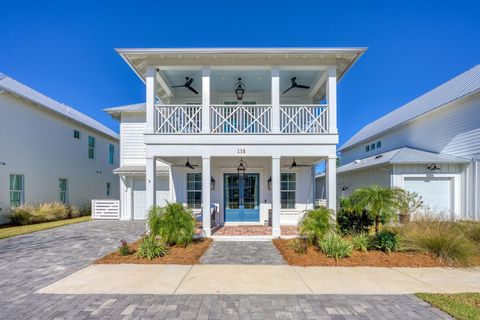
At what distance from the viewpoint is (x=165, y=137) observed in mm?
8969

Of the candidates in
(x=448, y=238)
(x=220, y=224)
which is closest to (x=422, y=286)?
(x=448, y=238)

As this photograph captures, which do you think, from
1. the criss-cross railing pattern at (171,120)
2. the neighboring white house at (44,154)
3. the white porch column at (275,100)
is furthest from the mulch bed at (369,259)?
the neighboring white house at (44,154)

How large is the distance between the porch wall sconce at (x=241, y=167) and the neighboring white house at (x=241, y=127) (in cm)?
4

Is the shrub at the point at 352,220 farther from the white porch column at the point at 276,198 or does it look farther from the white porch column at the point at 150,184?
the white porch column at the point at 150,184

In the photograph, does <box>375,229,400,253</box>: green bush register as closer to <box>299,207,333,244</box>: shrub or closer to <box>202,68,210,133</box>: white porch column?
<box>299,207,333,244</box>: shrub

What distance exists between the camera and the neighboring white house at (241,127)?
8867 mm

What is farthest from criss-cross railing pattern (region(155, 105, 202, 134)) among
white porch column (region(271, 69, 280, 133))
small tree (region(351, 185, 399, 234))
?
small tree (region(351, 185, 399, 234))

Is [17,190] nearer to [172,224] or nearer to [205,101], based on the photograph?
[172,224]

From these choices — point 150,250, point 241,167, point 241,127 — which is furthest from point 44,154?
point 150,250

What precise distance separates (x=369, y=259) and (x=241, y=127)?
621 cm

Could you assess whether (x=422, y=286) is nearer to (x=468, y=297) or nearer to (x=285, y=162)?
(x=468, y=297)

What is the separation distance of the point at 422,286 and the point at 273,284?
9.36 feet

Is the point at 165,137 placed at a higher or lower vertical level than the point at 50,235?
higher

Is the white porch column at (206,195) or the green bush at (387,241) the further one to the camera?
the white porch column at (206,195)
